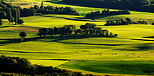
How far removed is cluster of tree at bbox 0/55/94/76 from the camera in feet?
237

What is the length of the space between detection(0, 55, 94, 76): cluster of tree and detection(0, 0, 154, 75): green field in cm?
986

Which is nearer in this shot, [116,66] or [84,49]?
[116,66]

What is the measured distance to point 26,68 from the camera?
76.1 m

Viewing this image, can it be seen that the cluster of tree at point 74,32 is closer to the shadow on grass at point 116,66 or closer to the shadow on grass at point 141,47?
the shadow on grass at point 141,47

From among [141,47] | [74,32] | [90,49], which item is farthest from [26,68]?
[74,32]

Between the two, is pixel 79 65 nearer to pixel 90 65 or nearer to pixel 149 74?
pixel 90 65

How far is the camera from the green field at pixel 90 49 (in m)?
86.8

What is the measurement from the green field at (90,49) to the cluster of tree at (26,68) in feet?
32.4

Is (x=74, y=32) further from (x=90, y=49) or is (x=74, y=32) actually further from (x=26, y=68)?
(x=26, y=68)

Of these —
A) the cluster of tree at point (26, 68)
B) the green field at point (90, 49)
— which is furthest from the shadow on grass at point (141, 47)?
the cluster of tree at point (26, 68)

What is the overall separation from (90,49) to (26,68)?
144 ft

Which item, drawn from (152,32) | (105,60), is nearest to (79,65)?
(105,60)

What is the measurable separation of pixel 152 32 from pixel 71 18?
57628 mm

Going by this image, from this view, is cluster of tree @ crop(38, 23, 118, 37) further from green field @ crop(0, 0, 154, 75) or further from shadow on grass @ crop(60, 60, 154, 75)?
shadow on grass @ crop(60, 60, 154, 75)
